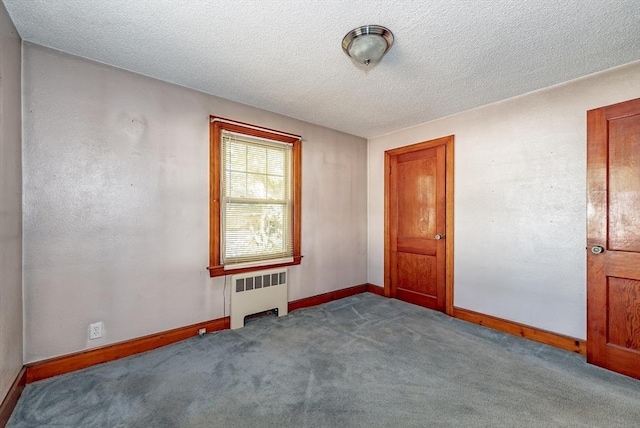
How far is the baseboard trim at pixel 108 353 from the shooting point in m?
2.05

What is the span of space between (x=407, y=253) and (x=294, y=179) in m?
1.89

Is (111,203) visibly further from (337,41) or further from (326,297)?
(326,297)

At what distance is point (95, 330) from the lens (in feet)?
7.43

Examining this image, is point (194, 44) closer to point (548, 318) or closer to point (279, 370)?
point (279, 370)

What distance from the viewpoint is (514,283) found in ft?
9.57

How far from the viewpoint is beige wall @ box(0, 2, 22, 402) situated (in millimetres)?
1659

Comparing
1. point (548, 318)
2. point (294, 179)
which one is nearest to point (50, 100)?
point (294, 179)

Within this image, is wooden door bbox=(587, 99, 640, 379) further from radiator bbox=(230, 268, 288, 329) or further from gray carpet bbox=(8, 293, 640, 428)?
radiator bbox=(230, 268, 288, 329)

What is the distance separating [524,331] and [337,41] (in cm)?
316

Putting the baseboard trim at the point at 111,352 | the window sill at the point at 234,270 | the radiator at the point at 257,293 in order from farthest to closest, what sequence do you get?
the radiator at the point at 257,293, the window sill at the point at 234,270, the baseboard trim at the point at 111,352

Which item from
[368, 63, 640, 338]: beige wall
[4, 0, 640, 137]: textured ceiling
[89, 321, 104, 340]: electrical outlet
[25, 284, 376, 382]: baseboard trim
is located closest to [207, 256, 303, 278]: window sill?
[25, 284, 376, 382]: baseboard trim

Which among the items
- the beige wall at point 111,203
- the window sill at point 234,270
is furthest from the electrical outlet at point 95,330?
the window sill at point 234,270

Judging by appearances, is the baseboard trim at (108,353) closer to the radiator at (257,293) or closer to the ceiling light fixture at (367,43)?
the radiator at (257,293)

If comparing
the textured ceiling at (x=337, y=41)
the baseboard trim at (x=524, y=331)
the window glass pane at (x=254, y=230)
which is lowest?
the baseboard trim at (x=524, y=331)
